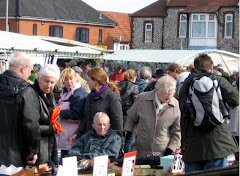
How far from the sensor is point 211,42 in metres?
53.9

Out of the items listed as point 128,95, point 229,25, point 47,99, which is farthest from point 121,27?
point 47,99

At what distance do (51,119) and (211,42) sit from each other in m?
48.5

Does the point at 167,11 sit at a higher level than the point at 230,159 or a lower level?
higher

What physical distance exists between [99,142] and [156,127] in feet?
2.25

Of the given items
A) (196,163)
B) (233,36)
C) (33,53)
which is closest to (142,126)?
(196,163)

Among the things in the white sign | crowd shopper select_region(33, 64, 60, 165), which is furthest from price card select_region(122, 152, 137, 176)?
crowd shopper select_region(33, 64, 60, 165)

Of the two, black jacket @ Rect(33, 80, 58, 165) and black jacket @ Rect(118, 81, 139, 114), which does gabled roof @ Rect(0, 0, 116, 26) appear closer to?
black jacket @ Rect(118, 81, 139, 114)

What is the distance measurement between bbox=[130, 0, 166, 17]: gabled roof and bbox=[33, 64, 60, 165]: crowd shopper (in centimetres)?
4992

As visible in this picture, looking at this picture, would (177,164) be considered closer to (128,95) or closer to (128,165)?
(128,165)

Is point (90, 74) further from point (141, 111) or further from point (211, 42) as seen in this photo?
point (211, 42)

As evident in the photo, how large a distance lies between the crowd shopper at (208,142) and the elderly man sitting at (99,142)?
859 mm

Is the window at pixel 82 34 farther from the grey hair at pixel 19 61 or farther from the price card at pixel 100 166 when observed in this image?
the price card at pixel 100 166

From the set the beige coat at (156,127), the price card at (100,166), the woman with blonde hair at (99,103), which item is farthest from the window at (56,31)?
the price card at (100,166)

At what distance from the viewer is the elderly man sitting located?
689 cm
